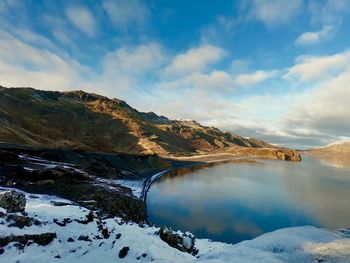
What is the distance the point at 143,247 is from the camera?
14531mm

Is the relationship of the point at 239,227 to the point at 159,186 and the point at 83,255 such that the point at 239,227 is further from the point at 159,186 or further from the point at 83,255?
the point at 159,186

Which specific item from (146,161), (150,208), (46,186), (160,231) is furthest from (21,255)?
(146,161)

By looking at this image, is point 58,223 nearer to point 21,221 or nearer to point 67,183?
point 21,221

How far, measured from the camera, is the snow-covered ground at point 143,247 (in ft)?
25.8

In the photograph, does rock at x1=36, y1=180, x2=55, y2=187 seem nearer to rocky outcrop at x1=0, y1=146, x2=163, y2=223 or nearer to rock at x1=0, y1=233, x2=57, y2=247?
rocky outcrop at x1=0, y1=146, x2=163, y2=223

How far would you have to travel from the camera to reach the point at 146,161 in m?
116

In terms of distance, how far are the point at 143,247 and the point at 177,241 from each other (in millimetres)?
5246

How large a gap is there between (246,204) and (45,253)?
51858 mm

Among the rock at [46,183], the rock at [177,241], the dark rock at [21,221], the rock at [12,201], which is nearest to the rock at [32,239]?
the dark rock at [21,221]

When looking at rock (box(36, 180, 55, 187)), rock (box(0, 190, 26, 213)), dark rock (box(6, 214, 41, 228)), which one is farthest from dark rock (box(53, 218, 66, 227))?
rock (box(36, 180, 55, 187))

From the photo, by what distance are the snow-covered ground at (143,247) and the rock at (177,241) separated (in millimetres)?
753

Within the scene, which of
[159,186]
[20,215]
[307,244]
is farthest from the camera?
[159,186]

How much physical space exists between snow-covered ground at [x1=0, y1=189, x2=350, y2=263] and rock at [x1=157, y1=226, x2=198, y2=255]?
75cm

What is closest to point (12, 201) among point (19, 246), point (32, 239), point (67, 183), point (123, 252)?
point (32, 239)
